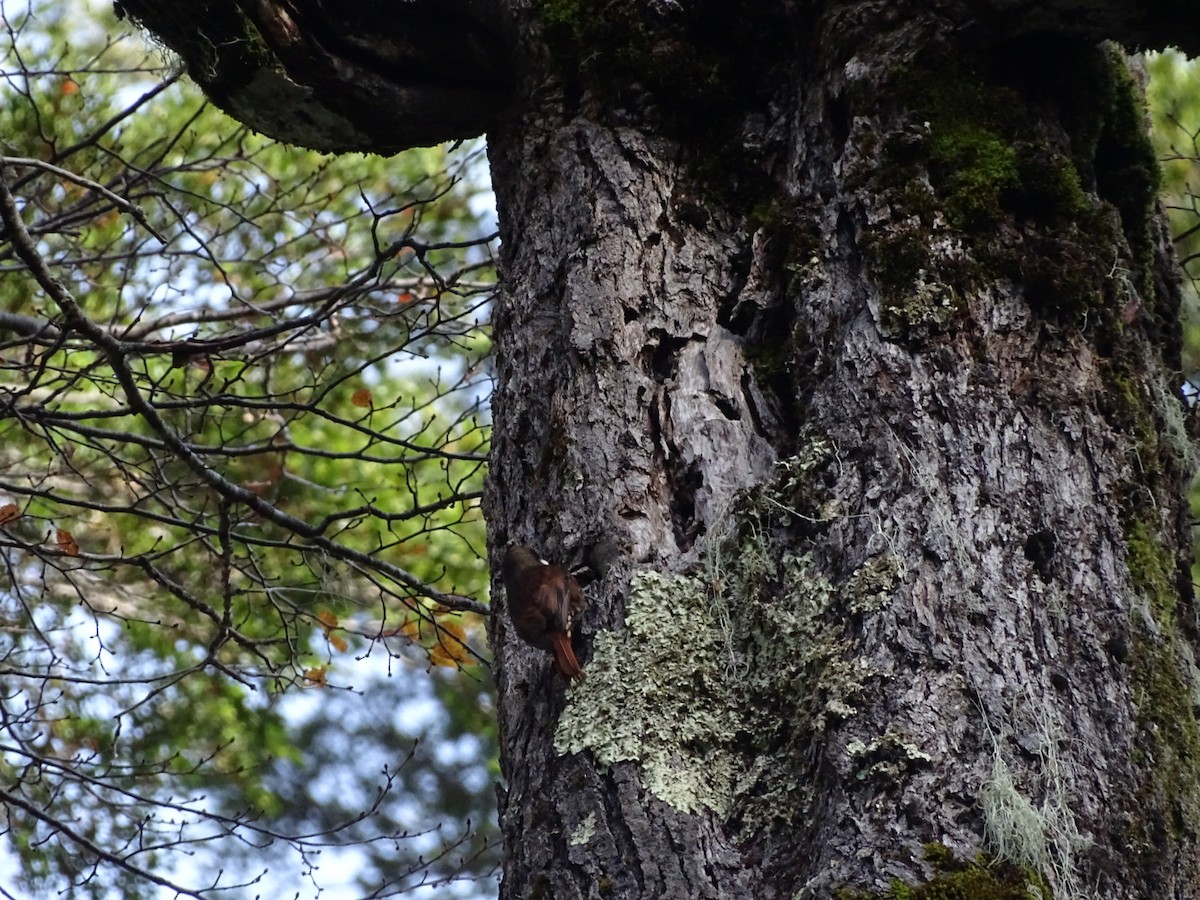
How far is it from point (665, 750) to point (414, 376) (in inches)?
248

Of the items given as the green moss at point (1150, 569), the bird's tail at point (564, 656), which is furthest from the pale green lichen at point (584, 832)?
the green moss at point (1150, 569)

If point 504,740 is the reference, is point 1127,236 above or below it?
above

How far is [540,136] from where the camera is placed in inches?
100

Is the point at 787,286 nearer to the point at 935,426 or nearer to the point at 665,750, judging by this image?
the point at 935,426

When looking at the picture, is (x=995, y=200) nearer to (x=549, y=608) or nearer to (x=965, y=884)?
(x=549, y=608)

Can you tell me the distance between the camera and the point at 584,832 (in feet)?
5.94

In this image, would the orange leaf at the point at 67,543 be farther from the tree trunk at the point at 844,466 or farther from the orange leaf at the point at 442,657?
the tree trunk at the point at 844,466

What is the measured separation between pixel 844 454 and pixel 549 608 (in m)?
0.56

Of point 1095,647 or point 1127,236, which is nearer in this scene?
point 1095,647

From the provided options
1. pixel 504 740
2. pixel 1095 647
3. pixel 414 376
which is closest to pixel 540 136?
pixel 504 740

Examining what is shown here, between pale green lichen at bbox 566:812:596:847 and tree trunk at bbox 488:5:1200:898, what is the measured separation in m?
0.01

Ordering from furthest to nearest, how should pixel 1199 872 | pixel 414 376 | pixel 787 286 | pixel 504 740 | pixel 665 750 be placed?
pixel 414 376, pixel 787 286, pixel 504 740, pixel 665 750, pixel 1199 872

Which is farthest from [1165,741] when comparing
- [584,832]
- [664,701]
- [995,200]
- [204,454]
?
[204,454]

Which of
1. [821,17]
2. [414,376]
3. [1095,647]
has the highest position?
[414,376]
